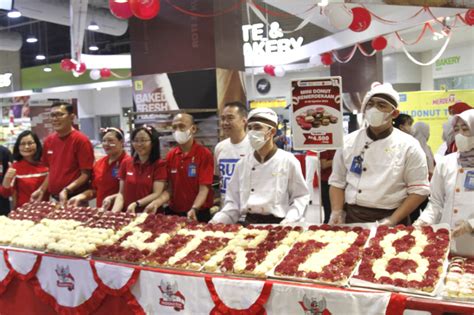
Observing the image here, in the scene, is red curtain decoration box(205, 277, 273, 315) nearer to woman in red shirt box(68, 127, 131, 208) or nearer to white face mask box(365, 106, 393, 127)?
white face mask box(365, 106, 393, 127)

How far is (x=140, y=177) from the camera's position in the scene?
4.46 m

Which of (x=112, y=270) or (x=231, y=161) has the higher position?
(x=231, y=161)

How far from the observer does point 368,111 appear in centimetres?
347

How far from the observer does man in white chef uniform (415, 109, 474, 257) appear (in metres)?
3.10

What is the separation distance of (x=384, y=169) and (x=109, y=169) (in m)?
2.60

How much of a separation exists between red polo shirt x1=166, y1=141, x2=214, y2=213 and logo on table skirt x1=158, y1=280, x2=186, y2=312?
5.04ft


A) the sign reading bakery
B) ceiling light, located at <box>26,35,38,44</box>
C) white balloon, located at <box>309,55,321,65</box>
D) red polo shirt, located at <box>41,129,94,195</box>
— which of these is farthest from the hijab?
ceiling light, located at <box>26,35,38,44</box>

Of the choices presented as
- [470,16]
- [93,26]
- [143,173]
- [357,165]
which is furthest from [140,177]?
[93,26]

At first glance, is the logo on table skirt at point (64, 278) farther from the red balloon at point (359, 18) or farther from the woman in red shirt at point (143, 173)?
the red balloon at point (359, 18)

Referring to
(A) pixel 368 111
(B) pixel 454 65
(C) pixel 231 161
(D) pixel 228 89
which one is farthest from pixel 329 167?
(B) pixel 454 65

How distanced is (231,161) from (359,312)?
242 centimetres

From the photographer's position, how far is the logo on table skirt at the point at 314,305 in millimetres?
2482

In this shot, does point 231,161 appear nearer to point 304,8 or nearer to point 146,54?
point 146,54

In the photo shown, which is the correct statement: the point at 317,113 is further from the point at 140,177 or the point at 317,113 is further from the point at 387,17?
the point at 387,17
